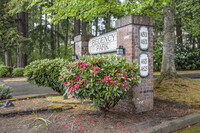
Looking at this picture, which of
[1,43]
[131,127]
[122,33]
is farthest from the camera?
[1,43]

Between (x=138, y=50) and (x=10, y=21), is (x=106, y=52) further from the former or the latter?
(x=10, y=21)

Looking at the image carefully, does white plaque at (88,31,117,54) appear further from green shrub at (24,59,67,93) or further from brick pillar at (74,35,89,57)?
green shrub at (24,59,67,93)

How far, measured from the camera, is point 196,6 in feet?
31.8

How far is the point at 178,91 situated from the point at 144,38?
270cm

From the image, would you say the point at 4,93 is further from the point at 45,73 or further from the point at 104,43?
the point at 104,43

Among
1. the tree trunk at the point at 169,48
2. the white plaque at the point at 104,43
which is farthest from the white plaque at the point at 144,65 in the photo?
the tree trunk at the point at 169,48

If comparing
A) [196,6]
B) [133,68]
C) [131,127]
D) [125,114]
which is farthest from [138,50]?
[196,6]

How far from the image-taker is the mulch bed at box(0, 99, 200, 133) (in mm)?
3080

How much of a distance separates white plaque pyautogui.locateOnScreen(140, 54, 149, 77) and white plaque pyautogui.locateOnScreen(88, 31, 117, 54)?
0.91m

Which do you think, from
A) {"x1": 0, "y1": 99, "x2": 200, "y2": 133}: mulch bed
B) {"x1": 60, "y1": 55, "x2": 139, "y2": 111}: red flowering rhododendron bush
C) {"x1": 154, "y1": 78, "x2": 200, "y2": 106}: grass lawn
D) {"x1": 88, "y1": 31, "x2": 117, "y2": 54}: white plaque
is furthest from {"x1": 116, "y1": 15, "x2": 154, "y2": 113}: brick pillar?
{"x1": 154, "y1": 78, "x2": 200, "y2": 106}: grass lawn

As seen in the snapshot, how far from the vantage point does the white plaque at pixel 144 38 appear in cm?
421

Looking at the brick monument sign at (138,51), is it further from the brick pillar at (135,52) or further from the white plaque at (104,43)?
the white plaque at (104,43)

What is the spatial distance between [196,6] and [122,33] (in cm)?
771

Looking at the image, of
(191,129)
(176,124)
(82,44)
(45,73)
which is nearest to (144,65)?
(176,124)
